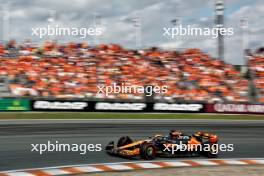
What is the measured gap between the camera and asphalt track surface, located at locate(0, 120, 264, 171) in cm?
1151

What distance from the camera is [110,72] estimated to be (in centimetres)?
2727

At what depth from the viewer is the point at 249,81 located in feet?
98.2

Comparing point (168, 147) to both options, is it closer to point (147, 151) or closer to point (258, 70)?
point (147, 151)

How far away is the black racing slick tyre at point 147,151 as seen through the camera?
36.9 ft

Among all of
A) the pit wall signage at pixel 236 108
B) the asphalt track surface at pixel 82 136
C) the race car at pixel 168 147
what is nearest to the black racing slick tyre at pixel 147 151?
the race car at pixel 168 147

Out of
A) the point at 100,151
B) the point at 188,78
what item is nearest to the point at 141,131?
the point at 100,151

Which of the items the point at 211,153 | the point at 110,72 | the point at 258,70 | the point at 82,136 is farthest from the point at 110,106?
the point at 211,153

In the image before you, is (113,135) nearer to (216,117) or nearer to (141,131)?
(141,131)

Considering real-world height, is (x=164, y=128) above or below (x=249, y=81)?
below

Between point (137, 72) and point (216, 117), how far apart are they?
5.52 meters

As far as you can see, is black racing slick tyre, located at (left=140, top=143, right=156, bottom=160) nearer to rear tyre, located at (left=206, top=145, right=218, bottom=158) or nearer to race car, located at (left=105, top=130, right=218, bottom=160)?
race car, located at (left=105, top=130, right=218, bottom=160)

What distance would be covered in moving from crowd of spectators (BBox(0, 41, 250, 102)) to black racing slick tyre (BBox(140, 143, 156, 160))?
14538mm

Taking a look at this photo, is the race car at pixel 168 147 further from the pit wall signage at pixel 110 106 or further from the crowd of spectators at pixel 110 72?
the crowd of spectators at pixel 110 72

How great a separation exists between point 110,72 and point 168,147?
52.3ft
